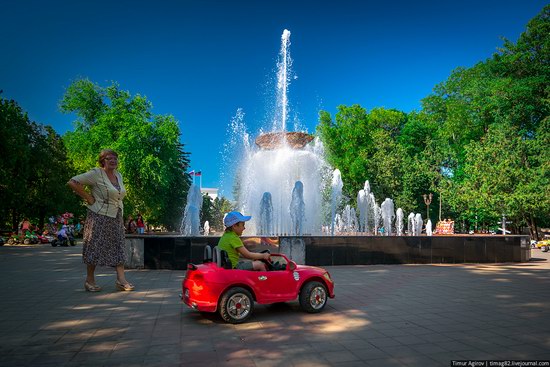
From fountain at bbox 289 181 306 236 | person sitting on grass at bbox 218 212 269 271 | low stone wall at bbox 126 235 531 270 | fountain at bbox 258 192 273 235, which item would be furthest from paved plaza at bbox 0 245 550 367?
fountain at bbox 258 192 273 235

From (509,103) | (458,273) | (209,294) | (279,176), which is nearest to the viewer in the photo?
(209,294)

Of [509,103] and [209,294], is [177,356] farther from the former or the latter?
[509,103]

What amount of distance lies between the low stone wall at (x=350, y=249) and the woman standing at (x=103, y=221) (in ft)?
12.2

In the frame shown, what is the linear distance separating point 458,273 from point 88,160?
106 ft

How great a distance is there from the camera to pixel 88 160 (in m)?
35.3

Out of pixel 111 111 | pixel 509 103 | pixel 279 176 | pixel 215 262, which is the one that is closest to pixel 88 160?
pixel 111 111

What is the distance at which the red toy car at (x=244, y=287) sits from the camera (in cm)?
550

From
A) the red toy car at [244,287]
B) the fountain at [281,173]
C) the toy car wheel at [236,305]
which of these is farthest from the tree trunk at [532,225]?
the toy car wheel at [236,305]

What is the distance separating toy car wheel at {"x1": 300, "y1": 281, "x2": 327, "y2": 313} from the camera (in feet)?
20.3

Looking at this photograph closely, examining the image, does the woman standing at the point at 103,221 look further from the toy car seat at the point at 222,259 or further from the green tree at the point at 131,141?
the green tree at the point at 131,141

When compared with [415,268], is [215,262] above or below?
above

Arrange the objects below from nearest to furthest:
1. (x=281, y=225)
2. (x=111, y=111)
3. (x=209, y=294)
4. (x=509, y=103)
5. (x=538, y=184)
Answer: (x=209, y=294), (x=281, y=225), (x=538, y=184), (x=509, y=103), (x=111, y=111)

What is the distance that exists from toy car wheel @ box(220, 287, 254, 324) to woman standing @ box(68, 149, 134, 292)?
332 cm

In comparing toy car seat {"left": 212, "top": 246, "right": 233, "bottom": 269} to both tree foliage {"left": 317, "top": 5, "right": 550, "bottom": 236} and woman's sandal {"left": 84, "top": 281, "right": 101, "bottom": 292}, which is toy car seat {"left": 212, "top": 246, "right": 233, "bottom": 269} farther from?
tree foliage {"left": 317, "top": 5, "right": 550, "bottom": 236}
